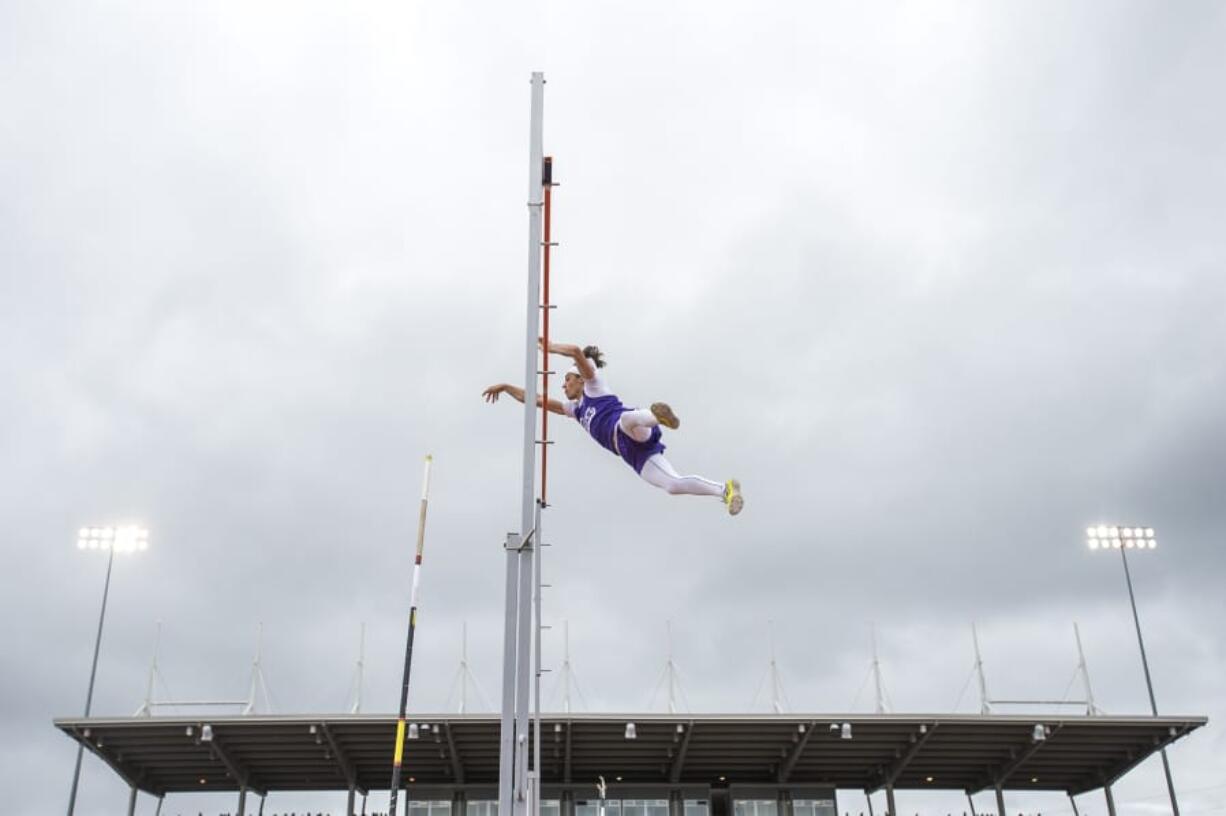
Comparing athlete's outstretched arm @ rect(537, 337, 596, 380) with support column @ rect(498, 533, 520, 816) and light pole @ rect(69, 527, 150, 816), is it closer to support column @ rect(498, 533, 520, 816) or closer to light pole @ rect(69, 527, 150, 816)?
support column @ rect(498, 533, 520, 816)

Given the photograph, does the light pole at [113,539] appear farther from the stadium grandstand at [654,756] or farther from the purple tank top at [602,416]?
the purple tank top at [602,416]

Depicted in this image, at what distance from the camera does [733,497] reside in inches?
386

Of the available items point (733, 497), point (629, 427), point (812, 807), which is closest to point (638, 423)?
point (629, 427)

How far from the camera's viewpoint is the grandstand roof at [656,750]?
104 feet

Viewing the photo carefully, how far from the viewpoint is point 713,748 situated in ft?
111

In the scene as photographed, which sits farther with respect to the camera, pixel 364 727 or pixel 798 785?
pixel 798 785

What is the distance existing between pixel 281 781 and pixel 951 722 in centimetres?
2035

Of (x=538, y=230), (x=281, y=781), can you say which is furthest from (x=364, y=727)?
(x=538, y=230)

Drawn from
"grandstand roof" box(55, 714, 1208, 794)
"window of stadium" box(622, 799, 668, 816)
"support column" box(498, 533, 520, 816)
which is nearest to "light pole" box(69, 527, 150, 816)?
"grandstand roof" box(55, 714, 1208, 794)

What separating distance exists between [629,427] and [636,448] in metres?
0.41

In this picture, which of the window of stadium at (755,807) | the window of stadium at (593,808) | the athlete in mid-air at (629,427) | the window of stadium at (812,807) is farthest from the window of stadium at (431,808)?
the athlete in mid-air at (629,427)

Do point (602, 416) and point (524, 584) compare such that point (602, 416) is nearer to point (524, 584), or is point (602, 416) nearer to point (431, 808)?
point (524, 584)

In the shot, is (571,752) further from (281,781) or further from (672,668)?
(281,781)

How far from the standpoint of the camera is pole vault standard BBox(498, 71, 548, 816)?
1002 centimetres
